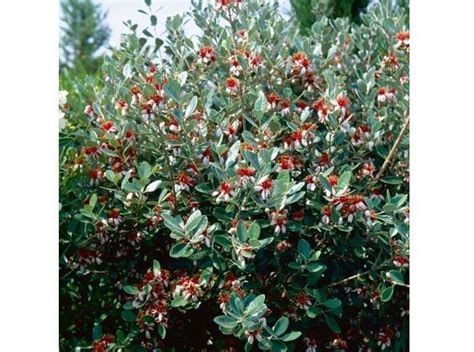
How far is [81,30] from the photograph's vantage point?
895 centimetres

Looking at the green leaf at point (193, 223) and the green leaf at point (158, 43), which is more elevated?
the green leaf at point (158, 43)

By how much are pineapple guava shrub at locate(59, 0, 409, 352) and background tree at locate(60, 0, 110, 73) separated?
20.5 ft

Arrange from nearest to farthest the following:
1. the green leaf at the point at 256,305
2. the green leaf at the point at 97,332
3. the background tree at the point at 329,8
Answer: the green leaf at the point at 256,305
the green leaf at the point at 97,332
the background tree at the point at 329,8

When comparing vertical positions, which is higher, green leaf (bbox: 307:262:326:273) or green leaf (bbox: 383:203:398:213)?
green leaf (bbox: 383:203:398:213)

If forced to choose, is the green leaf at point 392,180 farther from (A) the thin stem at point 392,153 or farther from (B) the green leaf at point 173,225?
(B) the green leaf at point 173,225

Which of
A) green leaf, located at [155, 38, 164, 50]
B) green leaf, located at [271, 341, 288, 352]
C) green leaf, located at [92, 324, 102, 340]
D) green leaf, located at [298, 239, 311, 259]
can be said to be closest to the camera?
green leaf, located at [271, 341, 288, 352]

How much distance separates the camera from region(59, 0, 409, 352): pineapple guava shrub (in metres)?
1.80

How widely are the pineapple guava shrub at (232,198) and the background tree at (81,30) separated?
20.5 feet

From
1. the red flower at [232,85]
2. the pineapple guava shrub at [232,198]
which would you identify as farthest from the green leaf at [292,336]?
the red flower at [232,85]

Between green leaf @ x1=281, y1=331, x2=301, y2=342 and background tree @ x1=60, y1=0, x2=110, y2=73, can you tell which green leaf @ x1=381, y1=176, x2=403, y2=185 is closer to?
green leaf @ x1=281, y1=331, x2=301, y2=342

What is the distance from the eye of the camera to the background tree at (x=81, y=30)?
8.43 m

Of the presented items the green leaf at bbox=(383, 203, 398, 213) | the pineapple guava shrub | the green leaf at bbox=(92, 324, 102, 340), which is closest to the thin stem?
the pineapple guava shrub


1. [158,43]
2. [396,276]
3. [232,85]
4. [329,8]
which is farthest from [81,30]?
[396,276]
